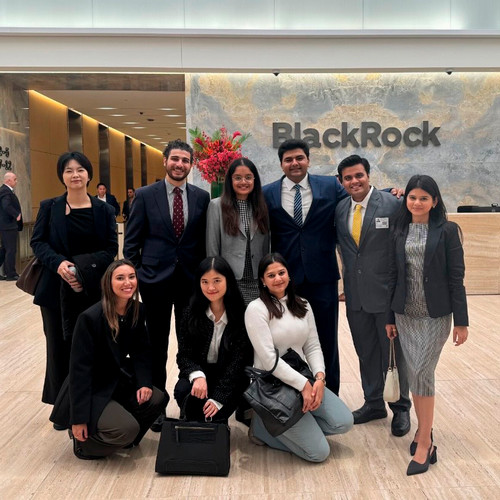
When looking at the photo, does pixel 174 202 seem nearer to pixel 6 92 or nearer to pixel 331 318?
pixel 331 318

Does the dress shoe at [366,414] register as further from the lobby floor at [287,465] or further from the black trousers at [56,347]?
the black trousers at [56,347]

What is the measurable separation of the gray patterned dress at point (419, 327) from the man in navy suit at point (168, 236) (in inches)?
51.9

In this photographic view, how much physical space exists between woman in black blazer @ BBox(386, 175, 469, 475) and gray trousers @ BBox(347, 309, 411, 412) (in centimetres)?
44

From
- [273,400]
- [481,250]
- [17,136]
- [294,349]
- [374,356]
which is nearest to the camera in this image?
[273,400]

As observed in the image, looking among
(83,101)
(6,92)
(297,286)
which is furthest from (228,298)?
(83,101)

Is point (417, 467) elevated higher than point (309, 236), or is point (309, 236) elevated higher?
point (309, 236)

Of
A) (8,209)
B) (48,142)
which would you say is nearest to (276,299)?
(8,209)

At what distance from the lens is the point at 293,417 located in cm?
312

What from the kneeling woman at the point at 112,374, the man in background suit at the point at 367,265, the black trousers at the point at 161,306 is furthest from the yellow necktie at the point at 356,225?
the kneeling woman at the point at 112,374

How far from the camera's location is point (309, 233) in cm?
368

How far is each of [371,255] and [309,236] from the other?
1.32 feet

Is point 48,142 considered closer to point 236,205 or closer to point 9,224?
point 9,224

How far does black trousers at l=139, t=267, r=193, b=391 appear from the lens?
3.64 meters

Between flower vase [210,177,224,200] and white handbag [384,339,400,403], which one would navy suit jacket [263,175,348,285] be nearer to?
white handbag [384,339,400,403]
